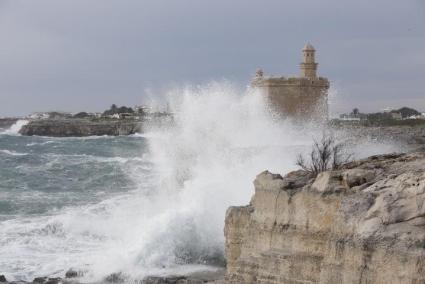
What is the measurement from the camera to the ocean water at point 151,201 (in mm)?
11885

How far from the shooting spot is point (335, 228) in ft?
22.0

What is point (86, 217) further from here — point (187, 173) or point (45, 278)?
point (45, 278)

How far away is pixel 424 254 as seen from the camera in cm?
568

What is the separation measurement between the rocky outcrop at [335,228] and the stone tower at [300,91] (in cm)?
2974

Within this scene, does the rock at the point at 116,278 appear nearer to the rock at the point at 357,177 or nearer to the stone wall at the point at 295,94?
the rock at the point at 357,177

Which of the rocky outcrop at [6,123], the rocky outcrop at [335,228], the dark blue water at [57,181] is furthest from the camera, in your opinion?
the rocky outcrop at [6,123]

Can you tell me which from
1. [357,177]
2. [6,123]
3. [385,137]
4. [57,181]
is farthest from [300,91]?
[6,123]

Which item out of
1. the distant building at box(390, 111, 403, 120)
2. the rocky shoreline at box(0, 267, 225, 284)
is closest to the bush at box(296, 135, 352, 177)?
the rocky shoreline at box(0, 267, 225, 284)

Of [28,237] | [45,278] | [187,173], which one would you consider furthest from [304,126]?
[45,278]

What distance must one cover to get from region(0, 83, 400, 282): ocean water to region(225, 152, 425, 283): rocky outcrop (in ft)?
11.2

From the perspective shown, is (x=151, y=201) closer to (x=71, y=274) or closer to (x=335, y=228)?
(x=71, y=274)

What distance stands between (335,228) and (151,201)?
12.2m

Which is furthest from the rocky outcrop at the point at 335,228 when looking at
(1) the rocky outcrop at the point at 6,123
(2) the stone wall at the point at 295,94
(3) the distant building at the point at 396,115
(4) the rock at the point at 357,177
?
(1) the rocky outcrop at the point at 6,123

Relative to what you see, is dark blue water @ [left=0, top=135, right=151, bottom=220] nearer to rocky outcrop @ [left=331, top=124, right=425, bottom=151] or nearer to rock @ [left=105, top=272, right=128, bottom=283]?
rock @ [left=105, top=272, right=128, bottom=283]
